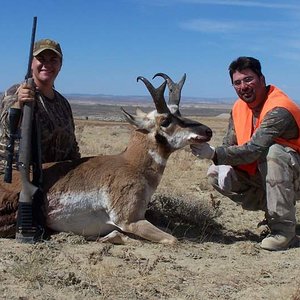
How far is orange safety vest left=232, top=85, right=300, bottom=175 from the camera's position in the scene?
23.0ft

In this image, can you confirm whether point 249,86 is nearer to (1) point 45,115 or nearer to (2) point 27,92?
(1) point 45,115

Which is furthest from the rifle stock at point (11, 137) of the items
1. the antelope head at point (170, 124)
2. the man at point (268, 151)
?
the man at point (268, 151)

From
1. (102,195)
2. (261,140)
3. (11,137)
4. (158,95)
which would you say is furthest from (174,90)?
(11,137)

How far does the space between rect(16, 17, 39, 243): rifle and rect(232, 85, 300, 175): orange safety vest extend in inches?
111

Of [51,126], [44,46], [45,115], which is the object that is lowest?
[51,126]

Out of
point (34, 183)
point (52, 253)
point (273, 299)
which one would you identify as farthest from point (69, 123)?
point (273, 299)

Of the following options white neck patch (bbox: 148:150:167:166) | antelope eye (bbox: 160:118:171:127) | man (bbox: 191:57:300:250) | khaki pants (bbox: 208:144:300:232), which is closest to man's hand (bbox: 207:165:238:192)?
man (bbox: 191:57:300:250)

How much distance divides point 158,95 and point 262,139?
1.39 m

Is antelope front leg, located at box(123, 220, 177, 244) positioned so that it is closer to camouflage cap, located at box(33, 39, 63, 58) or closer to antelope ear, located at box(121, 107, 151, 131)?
antelope ear, located at box(121, 107, 151, 131)

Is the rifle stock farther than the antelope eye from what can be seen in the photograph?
No

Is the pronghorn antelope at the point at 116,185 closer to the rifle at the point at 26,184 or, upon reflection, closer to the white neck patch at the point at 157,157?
the white neck patch at the point at 157,157

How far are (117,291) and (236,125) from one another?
3.55 meters

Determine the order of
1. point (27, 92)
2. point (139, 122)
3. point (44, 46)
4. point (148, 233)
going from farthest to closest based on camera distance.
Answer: point (44, 46), point (139, 122), point (148, 233), point (27, 92)

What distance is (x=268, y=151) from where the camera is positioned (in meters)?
6.96
